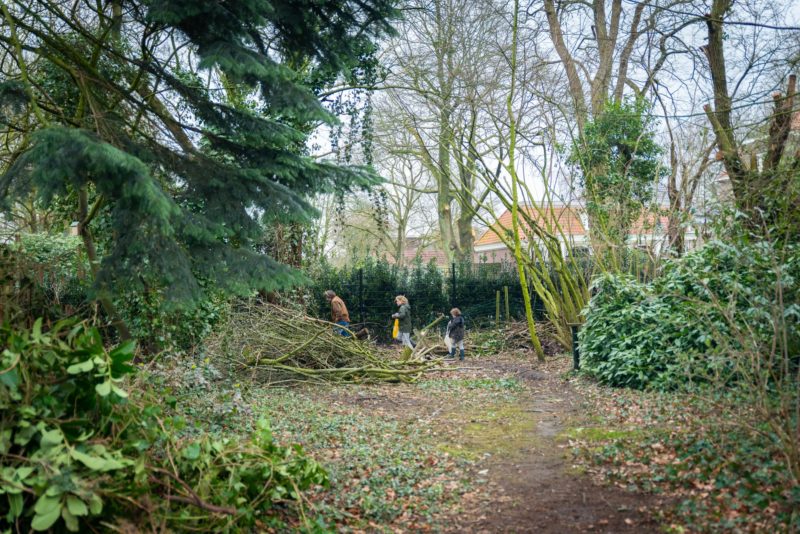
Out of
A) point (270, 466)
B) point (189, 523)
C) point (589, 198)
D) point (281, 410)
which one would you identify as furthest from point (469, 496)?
point (589, 198)

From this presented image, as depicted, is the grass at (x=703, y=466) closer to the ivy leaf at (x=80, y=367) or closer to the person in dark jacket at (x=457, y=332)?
the ivy leaf at (x=80, y=367)

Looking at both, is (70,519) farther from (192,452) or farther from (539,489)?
(539,489)

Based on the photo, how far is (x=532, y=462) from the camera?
19.7 ft

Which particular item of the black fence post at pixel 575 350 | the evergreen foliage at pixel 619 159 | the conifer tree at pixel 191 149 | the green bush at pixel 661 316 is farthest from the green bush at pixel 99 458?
the evergreen foliage at pixel 619 159

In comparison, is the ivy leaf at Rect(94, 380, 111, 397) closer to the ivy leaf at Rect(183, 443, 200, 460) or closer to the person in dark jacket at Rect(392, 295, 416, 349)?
the ivy leaf at Rect(183, 443, 200, 460)

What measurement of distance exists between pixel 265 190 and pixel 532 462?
377 centimetres

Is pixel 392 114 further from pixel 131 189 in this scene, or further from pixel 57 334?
pixel 57 334

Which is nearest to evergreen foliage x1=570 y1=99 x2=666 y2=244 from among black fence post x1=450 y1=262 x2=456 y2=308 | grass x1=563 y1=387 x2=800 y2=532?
black fence post x1=450 y1=262 x2=456 y2=308

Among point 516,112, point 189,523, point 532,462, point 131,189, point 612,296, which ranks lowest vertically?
point 532,462

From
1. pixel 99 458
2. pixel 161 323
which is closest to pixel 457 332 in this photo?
pixel 161 323

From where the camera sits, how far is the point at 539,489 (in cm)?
521

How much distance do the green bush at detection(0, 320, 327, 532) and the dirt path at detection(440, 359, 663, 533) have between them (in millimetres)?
1617

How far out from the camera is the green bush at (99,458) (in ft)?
10.4

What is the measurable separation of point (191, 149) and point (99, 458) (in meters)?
4.31
